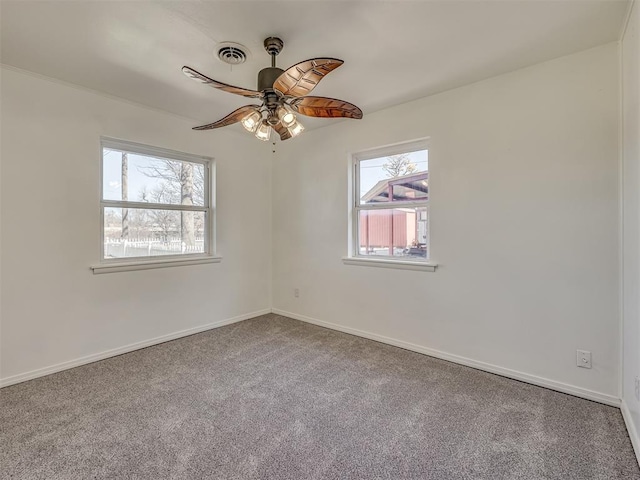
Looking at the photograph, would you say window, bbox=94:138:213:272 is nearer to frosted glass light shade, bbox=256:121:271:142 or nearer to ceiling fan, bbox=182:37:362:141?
ceiling fan, bbox=182:37:362:141

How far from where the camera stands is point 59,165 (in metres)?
2.55

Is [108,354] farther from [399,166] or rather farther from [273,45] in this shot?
[399,166]

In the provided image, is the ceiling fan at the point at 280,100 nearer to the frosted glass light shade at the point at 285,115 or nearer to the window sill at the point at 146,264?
the frosted glass light shade at the point at 285,115

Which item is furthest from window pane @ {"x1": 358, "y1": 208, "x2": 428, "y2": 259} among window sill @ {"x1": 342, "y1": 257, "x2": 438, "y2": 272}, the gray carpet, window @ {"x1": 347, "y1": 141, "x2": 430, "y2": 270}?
the gray carpet

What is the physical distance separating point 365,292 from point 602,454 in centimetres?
207

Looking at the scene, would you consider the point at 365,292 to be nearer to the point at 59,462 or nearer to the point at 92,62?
the point at 59,462

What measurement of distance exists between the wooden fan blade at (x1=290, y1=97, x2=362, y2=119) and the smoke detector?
555 mm

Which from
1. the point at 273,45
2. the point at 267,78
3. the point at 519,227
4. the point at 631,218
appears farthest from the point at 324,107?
the point at 631,218

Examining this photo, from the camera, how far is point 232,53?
2.12 meters

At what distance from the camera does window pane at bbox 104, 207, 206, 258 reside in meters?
Result: 2.95

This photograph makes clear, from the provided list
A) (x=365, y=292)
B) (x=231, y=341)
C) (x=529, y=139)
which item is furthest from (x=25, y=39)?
(x=529, y=139)

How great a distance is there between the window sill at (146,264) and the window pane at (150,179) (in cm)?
63

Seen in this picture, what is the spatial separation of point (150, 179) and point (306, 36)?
219cm

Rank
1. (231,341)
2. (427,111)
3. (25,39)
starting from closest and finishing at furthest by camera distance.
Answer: (25,39), (427,111), (231,341)
